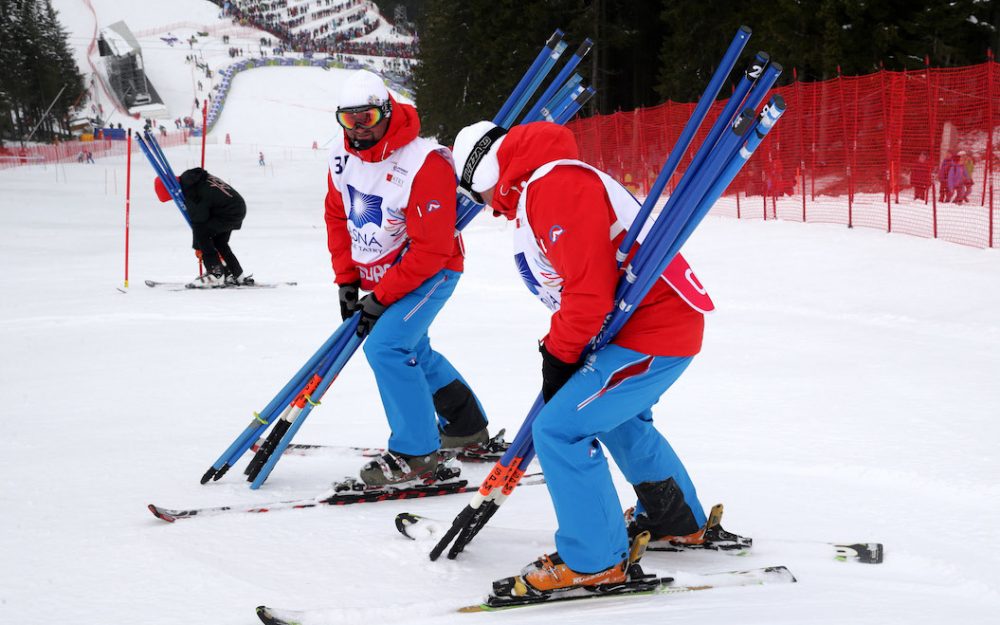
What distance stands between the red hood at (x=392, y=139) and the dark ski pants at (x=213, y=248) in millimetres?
8117

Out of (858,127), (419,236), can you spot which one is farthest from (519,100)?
(858,127)

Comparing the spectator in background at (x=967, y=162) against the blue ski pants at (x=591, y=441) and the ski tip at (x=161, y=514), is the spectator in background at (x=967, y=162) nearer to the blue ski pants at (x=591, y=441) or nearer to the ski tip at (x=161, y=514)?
the blue ski pants at (x=591, y=441)

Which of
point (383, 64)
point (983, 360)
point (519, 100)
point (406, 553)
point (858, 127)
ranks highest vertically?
point (383, 64)

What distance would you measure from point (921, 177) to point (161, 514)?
39.7 feet

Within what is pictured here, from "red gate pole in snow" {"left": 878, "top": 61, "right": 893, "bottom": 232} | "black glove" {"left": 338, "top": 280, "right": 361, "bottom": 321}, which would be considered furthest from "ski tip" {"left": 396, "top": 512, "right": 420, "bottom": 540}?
"red gate pole in snow" {"left": 878, "top": 61, "right": 893, "bottom": 232}

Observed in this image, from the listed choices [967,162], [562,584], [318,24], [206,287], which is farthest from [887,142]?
[318,24]

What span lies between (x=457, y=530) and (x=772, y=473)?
1910 millimetres

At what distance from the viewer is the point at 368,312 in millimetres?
4211

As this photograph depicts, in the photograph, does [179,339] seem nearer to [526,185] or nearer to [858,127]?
[526,185]

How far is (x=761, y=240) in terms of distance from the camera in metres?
13.1

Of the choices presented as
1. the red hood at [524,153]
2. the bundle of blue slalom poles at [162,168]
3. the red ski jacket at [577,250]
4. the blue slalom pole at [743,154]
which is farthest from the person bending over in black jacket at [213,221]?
the blue slalom pole at [743,154]

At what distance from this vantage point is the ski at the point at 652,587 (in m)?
2.92

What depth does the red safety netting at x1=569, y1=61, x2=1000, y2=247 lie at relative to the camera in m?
11.9

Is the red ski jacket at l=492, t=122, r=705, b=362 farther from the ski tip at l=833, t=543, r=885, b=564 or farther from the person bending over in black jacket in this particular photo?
the person bending over in black jacket
